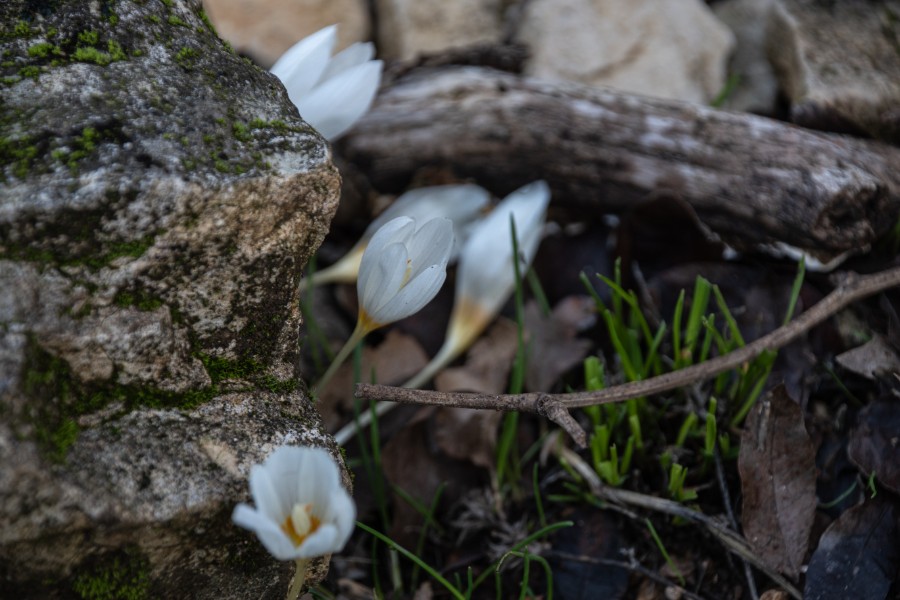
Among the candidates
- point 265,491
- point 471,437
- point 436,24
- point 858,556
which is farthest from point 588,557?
point 436,24

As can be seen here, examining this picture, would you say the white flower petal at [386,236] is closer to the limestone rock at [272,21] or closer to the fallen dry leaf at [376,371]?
the fallen dry leaf at [376,371]

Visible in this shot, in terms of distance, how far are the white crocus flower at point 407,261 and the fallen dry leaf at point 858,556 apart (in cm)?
88

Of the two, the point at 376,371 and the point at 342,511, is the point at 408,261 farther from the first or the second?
the point at 376,371

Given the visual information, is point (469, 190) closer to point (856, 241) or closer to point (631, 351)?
point (631, 351)

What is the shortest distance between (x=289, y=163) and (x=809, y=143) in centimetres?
144

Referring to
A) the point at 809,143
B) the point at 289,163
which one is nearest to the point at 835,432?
the point at 809,143

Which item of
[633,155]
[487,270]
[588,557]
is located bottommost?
[588,557]

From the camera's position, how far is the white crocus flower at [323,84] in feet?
5.78

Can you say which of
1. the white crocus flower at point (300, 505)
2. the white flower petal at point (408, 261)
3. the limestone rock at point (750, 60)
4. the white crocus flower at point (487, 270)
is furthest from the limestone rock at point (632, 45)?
the white crocus flower at point (300, 505)

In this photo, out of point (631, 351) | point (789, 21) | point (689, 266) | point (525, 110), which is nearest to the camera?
point (631, 351)

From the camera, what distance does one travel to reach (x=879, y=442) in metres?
1.63

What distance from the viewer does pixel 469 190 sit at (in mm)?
2379

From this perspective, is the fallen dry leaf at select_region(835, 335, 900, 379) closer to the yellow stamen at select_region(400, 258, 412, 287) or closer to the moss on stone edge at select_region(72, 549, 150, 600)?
the yellow stamen at select_region(400, 258, 412, 287)

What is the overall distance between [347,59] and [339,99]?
160 mm
